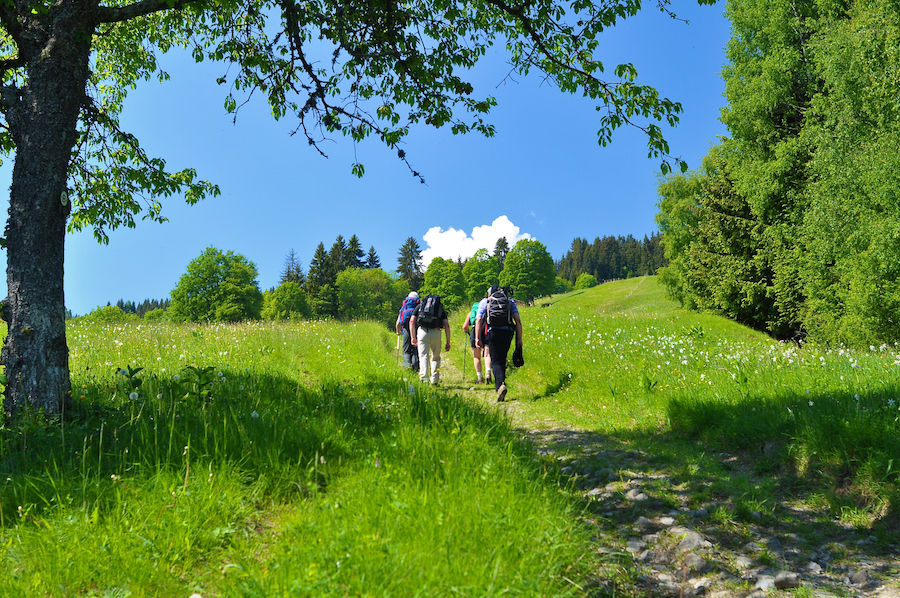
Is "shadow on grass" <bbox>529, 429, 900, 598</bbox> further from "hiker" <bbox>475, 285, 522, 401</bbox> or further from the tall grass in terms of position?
"hiker" <bbox>475, 285, 522, 401</bbox>

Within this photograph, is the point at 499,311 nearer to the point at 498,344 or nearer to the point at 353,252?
the point at 498,344

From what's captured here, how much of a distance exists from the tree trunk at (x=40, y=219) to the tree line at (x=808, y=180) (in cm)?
2252

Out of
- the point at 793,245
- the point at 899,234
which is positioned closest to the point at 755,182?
the point at 793,245

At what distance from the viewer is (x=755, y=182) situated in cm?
2414

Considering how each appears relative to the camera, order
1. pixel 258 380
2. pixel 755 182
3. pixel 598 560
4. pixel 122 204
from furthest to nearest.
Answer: pixel 755 182 < pixel 122 204 < pixel 258 380 < pixel 598 560

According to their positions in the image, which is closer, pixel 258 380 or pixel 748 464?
pixel 748 464

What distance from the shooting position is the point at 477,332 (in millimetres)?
11461

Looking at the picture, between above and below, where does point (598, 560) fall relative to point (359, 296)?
below

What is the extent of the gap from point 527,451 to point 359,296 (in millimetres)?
92793

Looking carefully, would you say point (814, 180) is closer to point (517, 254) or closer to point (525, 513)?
point (525, 513)

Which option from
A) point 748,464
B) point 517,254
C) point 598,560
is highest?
point 517,254

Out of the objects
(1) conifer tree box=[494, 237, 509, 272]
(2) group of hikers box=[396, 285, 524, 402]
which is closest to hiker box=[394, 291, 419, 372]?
(2) group of hikers box=[396, 285, 524, 402]

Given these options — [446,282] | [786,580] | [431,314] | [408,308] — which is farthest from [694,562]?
[446,282]

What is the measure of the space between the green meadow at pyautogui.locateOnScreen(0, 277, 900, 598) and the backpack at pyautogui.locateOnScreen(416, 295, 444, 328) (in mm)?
3327
